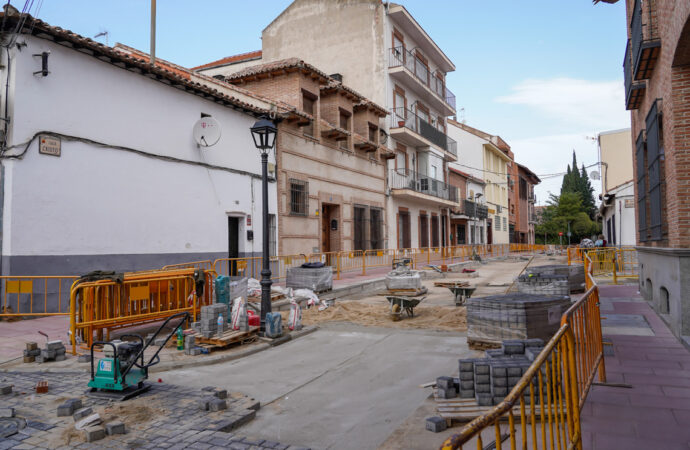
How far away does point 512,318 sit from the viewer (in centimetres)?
638

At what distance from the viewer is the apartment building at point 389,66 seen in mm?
24391

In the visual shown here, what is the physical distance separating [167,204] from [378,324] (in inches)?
266

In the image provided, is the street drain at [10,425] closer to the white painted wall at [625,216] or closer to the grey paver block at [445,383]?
the grey paver block at [445,383]

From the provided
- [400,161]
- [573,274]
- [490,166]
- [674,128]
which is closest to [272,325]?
[674,128]

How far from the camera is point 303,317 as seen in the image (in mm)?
10117

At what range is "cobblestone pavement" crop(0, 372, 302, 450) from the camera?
3.86 m

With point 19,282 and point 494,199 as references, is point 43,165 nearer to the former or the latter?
point 19,282

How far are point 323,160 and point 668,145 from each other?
13.3 meters

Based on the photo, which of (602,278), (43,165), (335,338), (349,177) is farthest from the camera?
(349,177)

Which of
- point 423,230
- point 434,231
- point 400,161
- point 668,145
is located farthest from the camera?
point 434,231

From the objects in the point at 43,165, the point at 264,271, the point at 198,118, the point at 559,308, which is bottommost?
the point at 559,308

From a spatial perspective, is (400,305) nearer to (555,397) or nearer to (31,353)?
(31,353)

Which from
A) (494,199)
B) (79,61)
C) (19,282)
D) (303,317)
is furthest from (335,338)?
(494,199)

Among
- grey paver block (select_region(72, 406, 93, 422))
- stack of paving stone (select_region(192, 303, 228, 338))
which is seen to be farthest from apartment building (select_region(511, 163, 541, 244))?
grey paver block (select_region(72, 406, 93, 422))
